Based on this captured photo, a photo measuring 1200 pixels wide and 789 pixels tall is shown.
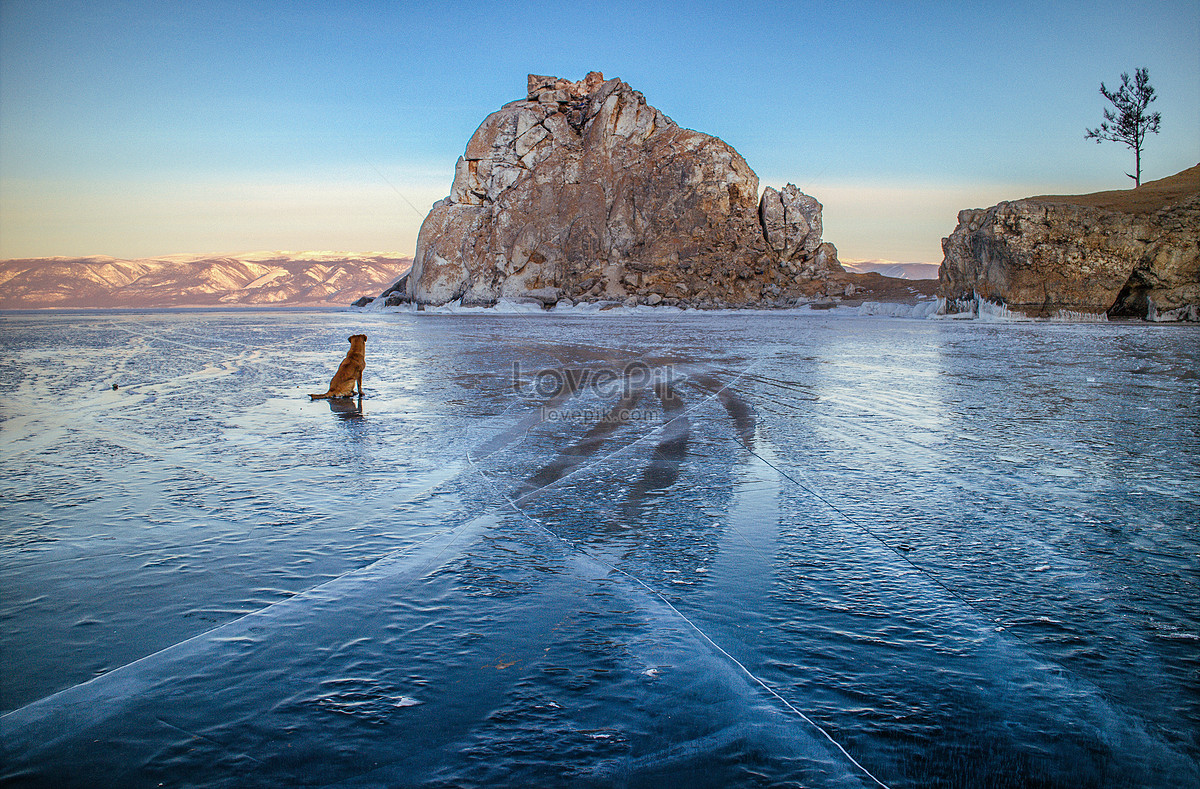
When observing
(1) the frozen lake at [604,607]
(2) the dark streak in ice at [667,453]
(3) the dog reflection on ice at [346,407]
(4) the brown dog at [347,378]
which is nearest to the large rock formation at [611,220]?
(4) the brown dog at [347,378]

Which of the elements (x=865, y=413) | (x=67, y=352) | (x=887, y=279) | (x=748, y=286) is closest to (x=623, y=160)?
(x=748, y=286)

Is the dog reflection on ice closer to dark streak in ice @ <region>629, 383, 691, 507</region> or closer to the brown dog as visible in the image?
the brown dog

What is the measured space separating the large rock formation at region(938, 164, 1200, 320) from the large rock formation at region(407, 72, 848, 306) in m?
32.8

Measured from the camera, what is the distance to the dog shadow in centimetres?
777

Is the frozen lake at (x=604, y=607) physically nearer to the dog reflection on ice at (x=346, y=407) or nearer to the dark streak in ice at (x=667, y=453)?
the dark streak in ice at (x=667, y=453)

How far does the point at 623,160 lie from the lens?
3132 inches

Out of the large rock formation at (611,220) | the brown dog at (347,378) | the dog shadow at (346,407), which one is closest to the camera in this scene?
the dog shadow at (346,407)

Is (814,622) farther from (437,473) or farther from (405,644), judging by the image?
(437,473)

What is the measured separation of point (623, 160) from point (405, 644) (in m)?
82.6

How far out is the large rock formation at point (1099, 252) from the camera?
34.5 m

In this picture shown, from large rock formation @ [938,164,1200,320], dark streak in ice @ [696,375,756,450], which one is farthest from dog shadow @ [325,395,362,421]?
large rock formation @ [938,164,1200,320]

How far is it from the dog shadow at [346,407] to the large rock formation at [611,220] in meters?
62.1

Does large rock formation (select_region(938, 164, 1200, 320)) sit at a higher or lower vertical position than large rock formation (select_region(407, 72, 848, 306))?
lower

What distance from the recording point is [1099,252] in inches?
1430
